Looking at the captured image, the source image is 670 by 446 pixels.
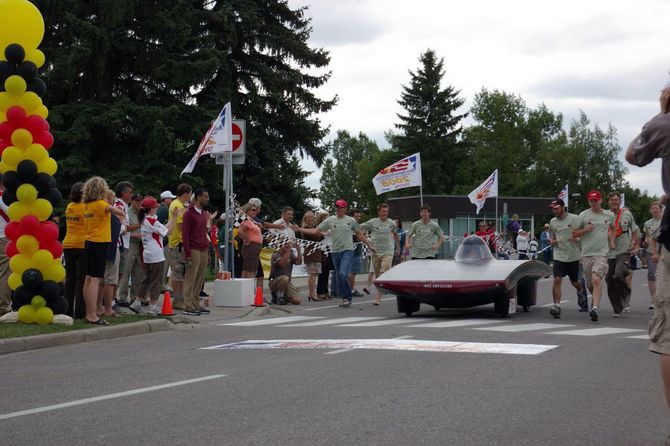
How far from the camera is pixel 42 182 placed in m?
12.3

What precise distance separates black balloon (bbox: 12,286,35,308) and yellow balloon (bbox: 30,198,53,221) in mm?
922

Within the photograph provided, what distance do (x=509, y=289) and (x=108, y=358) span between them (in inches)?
262

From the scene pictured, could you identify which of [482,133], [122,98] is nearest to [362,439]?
[122,98]

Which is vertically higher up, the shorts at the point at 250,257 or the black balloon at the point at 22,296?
the shorts at the point at 250,257

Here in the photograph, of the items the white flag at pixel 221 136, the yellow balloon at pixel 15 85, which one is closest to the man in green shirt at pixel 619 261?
the white flag at pixel 221 136

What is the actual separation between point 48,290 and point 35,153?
173cm

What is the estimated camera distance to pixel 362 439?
222 inches

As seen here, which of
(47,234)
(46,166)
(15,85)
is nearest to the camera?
(15,85)

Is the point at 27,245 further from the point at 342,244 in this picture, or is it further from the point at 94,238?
the point at 342,244

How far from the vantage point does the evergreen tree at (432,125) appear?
261 feet

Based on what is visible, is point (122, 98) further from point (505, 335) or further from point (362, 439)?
point (362, 439)

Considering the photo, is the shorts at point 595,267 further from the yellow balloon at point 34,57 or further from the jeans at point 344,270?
the yellow balloon at point 34,57

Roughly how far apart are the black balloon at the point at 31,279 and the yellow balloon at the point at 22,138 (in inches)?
61.5

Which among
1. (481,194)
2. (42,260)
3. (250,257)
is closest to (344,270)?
(250,257)
